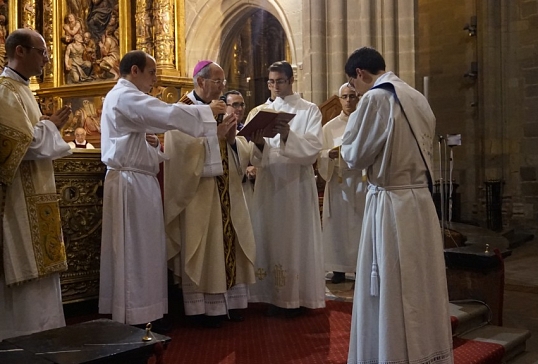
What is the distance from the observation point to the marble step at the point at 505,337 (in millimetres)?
4379

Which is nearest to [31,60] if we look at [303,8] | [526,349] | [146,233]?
[146,233]

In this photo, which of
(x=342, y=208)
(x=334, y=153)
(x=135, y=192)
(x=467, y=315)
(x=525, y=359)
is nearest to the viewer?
(x=135, y=192)

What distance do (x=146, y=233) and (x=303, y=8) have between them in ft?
17.8

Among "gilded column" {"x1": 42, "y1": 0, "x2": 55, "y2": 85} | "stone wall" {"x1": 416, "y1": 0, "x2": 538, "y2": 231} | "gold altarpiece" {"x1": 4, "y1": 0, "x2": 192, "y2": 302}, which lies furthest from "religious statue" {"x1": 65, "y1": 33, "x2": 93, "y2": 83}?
"stone wall" {"x1": 416, "y1": 0, "x2": 538, "y2": 231}

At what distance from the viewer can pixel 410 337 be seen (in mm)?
3115

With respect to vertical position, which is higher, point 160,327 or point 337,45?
point 337,45

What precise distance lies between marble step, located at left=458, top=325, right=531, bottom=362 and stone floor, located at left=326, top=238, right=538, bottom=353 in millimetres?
217

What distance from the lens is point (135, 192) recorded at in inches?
151

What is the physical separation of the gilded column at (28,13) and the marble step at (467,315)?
23.5 ft

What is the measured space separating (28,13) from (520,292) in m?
7.47

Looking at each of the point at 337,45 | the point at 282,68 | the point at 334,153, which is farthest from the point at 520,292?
the point at 282,68

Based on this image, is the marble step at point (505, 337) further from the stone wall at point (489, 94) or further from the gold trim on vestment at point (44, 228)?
the stone wall at point (489, 94)

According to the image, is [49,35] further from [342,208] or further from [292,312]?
[292,312]

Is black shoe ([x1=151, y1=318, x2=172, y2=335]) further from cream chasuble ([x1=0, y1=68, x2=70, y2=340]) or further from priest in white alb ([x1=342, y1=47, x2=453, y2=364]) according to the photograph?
priest in white alb ([x1=342, y1=47, x2=453, y2=364])
